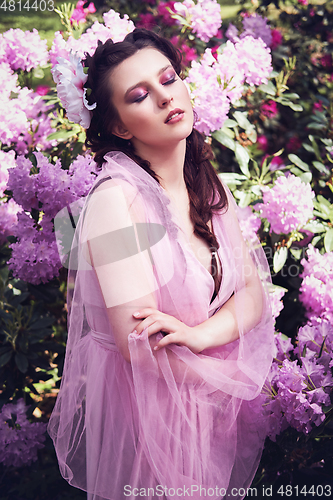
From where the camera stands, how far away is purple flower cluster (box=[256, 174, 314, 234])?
1.91m

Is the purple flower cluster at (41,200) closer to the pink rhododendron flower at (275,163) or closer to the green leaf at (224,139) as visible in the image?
the green leaf at (224,139)

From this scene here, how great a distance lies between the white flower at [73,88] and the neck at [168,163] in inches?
9.0

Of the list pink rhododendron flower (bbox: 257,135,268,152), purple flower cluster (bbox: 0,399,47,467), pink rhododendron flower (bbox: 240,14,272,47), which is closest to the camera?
purple flower cluster (bbox: 0,399,47,467)

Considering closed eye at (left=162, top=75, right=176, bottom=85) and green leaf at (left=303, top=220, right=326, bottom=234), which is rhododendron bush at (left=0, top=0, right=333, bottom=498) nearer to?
green leaf at (left=303, top=220, right=326, bottom=234)

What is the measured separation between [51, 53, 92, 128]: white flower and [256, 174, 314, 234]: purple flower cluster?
Answer: 98 cm

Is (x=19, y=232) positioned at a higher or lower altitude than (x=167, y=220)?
lower

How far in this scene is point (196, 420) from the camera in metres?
1.26

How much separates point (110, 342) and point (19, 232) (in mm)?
674

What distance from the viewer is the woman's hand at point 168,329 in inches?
43.5

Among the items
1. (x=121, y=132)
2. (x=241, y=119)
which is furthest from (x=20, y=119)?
(x=241, y=119)

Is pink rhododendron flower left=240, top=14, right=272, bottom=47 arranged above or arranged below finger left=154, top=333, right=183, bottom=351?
above

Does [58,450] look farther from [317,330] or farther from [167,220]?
[317,330]

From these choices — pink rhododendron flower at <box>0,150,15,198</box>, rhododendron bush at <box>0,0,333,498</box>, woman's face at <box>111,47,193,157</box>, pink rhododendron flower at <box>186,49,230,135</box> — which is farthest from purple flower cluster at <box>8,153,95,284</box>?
pink rhododendron flower at <box>186,49,230,135</box>

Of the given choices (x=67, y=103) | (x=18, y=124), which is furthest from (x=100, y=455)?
(x=18, y=124)
